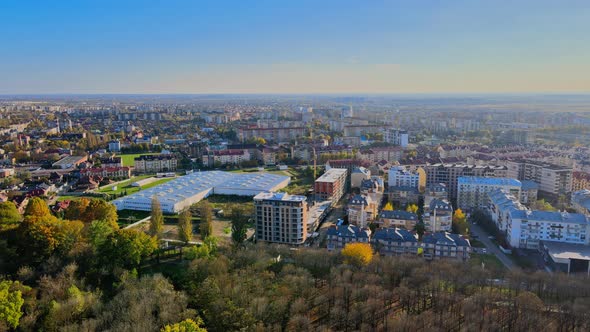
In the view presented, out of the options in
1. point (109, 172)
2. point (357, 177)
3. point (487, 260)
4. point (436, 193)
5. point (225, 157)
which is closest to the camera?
point (487, 260)

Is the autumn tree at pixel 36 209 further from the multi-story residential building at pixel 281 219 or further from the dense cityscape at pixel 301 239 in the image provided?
the multi-story residential building at pixel 281 219

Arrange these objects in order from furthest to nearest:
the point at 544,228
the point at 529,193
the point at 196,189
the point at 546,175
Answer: the point at 196,189, the point at 546,175, the point at 529,193, the point at 544,228

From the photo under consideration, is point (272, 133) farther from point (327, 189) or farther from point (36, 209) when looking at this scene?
point (36, 209)

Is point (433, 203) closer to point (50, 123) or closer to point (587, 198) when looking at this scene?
point (587, 198)

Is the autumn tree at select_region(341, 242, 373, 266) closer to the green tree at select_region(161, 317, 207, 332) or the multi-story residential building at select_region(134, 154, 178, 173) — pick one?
the green tree at select_region(161, 317, 207, 332)

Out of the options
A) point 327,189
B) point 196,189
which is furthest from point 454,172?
point 196,189

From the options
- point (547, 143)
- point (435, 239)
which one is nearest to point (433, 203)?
point (435, 239)
